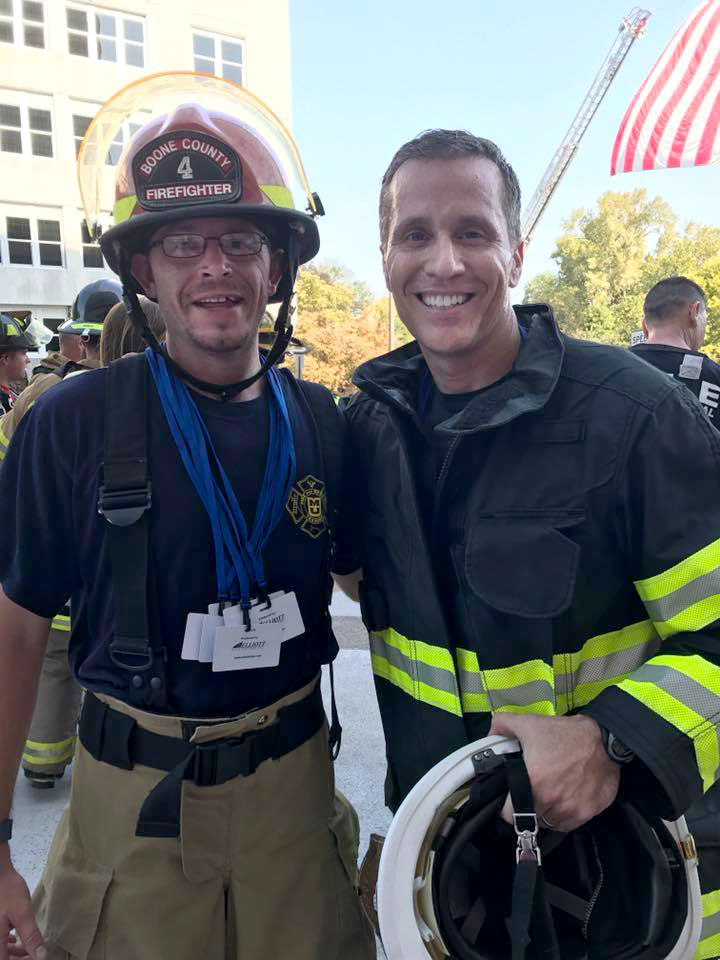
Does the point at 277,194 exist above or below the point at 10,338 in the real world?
above

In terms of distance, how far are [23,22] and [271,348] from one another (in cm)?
2674

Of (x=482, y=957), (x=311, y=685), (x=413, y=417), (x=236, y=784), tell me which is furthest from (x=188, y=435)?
(x=482, y=957)

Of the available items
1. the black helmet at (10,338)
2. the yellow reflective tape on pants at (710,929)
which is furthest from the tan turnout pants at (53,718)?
the black helmet at (10,338)

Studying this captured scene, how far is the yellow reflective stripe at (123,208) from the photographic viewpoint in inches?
63.3

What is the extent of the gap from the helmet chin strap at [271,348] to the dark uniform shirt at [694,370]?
3129 millimetres

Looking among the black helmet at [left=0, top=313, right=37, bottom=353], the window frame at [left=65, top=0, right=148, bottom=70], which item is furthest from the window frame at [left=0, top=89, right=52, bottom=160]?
the black helmet at [left=0, top=313, right=37, bottom=353]

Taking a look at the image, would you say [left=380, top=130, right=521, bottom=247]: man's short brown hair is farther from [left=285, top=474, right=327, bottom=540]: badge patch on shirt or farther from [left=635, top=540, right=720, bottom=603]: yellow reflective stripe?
[left=635, top=540, right=720, bottom=603]: yellow reflective stripe

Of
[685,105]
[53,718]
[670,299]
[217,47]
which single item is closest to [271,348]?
[53,718]

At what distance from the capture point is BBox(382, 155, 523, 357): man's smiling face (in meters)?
1.54

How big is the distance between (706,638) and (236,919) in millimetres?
1171

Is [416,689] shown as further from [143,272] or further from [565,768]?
[143,272]

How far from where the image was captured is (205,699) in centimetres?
145

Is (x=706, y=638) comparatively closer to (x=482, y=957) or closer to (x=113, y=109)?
(x=482, y=957)

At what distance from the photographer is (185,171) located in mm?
1530
